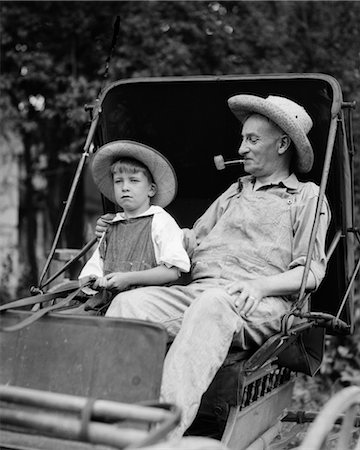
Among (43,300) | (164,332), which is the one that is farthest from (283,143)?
(164,332)

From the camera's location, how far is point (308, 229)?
3682 mm

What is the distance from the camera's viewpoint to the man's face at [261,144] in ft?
12.8

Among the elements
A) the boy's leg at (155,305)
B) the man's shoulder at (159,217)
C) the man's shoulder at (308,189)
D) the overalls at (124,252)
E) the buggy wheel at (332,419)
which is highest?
the man's shoulder at (308,189)

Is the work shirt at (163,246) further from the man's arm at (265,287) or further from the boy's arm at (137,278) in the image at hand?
the man's arm at (265,287)

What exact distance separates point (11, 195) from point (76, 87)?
7.40 feet

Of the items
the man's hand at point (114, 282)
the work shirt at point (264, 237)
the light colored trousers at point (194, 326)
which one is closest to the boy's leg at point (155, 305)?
the light colored trousers at point (194, 326)

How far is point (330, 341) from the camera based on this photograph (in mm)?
6262

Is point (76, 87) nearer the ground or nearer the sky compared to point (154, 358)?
nearer the sky

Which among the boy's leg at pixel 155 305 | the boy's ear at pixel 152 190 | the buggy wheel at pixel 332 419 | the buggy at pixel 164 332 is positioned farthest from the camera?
the boy's ear at pixel 152 190

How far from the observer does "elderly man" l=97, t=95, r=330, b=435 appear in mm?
2965

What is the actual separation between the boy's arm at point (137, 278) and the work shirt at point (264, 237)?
267 millimetres

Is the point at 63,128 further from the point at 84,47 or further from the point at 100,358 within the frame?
the point at 100,358

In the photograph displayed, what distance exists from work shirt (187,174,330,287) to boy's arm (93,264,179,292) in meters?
0.27

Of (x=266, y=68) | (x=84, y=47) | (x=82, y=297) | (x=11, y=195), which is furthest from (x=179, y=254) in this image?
(x=11, y=195)
